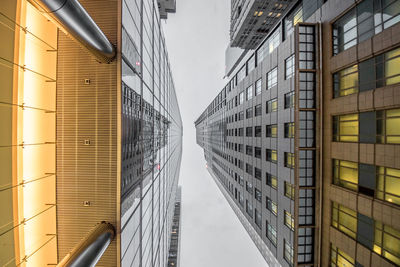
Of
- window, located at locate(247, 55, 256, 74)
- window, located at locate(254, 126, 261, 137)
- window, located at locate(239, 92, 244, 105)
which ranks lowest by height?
window, located at locate(254, 126, 261, 137)

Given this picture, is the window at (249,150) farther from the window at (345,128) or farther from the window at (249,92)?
the window at (345,128)

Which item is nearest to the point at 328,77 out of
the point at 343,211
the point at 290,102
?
the point at 290,102

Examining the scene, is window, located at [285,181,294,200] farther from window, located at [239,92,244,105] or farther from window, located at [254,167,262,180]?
window, located at [239,92,244,105]

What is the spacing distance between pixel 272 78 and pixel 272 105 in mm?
4059

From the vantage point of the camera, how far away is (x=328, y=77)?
19.0 m

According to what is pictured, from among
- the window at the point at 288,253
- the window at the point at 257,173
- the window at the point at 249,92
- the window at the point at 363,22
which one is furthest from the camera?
the window at the point at 249,92

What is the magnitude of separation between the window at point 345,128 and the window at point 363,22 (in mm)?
6321

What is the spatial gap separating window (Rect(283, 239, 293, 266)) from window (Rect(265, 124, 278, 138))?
46.7 feet

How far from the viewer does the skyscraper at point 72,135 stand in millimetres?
9930

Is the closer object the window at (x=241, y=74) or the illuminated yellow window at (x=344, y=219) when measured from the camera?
the illuminated yellow window at (x=344, y=219)

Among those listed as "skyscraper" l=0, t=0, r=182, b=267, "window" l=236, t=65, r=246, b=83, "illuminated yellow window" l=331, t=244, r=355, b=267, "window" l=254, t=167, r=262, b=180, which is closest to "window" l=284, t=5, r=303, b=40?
"window" l=236, t=65, r=246, b=83

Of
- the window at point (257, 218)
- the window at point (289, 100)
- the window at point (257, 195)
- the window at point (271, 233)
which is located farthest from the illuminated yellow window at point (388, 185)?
the window at point (257, 218)

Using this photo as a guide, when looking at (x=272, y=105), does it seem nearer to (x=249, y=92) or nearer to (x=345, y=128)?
(x=249, y=92)

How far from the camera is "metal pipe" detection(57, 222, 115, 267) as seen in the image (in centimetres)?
1116
